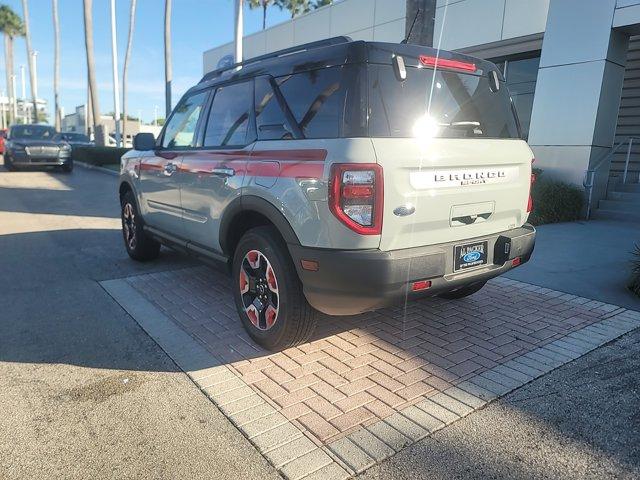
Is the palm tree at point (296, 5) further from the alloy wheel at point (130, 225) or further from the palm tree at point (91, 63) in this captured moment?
the alloy wheel at point (130, 225)

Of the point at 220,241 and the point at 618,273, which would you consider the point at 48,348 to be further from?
the point at 618,273

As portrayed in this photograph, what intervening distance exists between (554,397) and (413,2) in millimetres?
5659

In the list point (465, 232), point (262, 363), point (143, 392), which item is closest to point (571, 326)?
point (465, 232)

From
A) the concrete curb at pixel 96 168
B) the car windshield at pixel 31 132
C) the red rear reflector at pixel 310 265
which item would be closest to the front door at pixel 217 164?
the red rear reflector at pixel 310 265

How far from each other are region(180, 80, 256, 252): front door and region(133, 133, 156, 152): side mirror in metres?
1.00

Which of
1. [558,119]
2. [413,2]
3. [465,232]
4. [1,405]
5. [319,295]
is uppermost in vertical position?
[413,2]

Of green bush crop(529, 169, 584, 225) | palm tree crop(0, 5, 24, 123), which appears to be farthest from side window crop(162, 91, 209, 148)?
palm tree crop(0, 5, 24, 123)

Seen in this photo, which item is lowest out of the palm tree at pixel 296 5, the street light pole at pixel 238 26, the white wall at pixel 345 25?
the street light pole at pixel 238 26

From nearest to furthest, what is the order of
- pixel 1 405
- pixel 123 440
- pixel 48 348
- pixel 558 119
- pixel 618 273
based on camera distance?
pixel 123 440 → pixel 1 405 → pixel 48 348 → pixel 618 273 → pixel 558 119

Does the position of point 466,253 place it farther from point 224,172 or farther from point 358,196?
point 224,172

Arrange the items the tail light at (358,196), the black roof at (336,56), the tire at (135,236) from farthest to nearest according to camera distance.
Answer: the tire at (135,236)
the black roof at (336,56)
the tail light at (358,196)

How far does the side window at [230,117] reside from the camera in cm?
371

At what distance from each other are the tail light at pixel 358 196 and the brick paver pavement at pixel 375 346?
1.03 metres

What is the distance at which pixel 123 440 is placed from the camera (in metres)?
2.53
